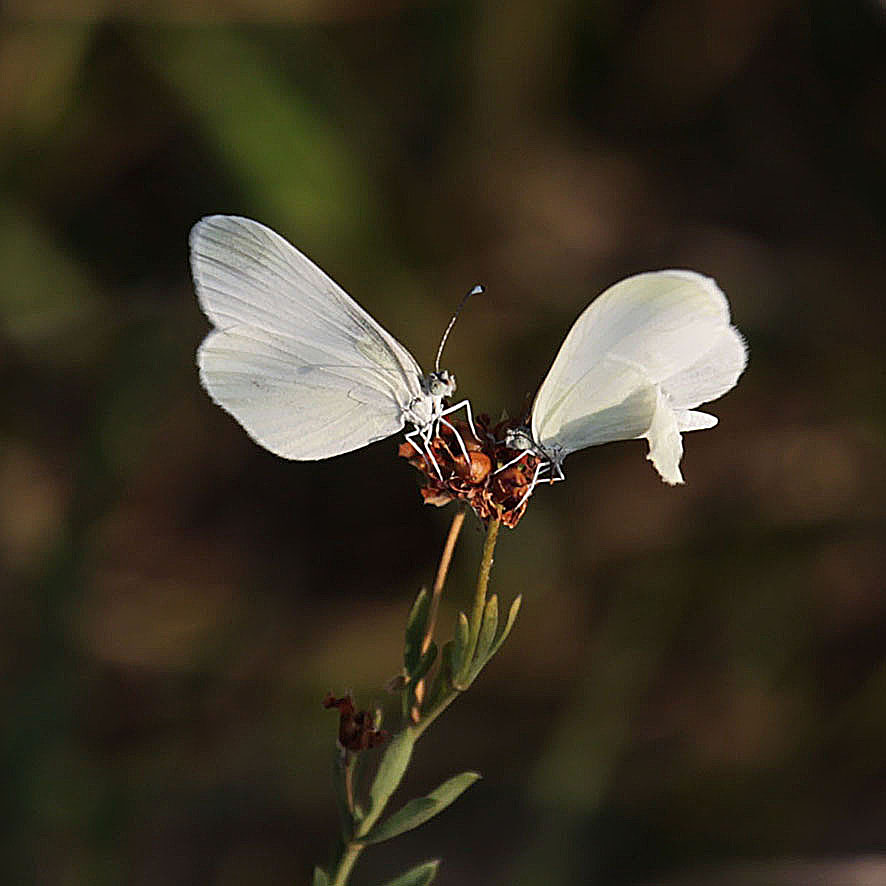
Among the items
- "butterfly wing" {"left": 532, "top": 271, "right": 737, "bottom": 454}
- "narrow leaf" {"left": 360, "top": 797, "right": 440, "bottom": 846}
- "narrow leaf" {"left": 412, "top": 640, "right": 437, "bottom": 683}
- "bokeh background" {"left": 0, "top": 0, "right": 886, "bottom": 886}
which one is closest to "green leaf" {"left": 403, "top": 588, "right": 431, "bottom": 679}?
"narrow leaf" {"left": 412, "top": 640, "right": 437, "bottom": 683}

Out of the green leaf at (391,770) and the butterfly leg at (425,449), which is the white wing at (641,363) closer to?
the butterfly leg at (425,449)

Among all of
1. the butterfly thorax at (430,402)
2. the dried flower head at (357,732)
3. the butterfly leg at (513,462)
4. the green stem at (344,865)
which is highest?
the butterfly thorax at (430,402)

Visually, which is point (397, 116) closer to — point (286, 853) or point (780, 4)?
point (780, 4)

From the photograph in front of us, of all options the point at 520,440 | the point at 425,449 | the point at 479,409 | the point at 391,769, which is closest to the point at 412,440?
the point at 425,449

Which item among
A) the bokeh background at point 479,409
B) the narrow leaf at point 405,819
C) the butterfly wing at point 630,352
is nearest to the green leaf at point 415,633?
the narrow leaf at point 405,819

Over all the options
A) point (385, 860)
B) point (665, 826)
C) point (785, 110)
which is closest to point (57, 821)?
point (385, 860)

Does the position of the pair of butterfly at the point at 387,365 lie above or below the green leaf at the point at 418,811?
above

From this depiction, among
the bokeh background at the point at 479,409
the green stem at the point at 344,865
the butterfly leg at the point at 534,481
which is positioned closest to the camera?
the green stem at the point at 344,865
